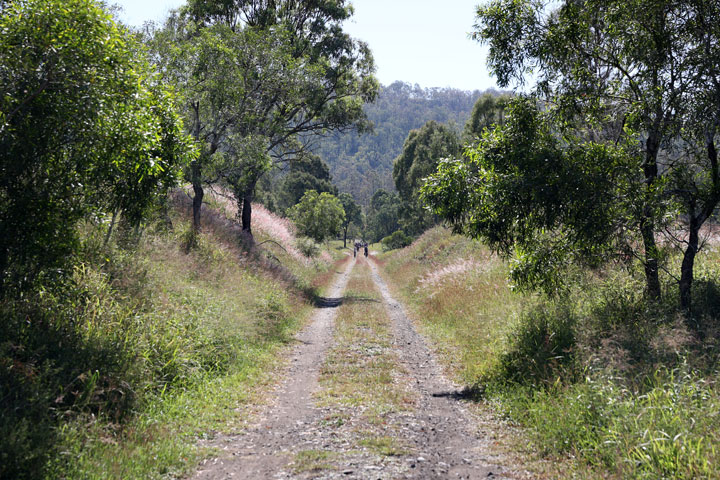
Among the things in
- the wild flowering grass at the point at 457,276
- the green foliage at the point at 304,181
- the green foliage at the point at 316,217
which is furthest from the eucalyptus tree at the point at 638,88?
the green foliage at the point at 304,181

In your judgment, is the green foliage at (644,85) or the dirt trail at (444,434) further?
the green foliage at (644,85)

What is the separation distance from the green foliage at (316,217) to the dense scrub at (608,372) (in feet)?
83.1

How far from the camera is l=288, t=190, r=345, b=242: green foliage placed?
36156mm

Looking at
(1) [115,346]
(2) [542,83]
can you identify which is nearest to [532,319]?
(2) [542,83]

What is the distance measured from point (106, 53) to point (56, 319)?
Result: 3532 mm

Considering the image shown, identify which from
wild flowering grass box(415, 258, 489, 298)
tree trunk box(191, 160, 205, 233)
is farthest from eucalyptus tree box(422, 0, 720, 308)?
tree trunk box(191, 160, 205, 233)

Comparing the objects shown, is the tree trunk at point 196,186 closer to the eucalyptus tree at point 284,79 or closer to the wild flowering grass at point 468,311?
the eucalyptus tree at point 284,79

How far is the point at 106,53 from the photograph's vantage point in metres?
5.62

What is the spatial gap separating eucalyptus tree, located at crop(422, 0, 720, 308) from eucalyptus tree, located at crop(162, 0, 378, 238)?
34.4 ft

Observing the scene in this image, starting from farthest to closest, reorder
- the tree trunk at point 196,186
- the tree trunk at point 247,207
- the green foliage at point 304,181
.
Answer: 1. the green foliage at point 304,181
2. the tree trunk at point 247,207
3. the tree trunk at point 196,186

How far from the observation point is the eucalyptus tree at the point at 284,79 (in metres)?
17.0

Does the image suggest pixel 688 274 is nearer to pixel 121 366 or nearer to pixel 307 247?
pixel 121 366

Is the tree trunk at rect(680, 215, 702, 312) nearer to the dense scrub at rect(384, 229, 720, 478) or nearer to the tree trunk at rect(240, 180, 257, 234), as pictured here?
the dense scrub at rect(384, 229, 720, 478)

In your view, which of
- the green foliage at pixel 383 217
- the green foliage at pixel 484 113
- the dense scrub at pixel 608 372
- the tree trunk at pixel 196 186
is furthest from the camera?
the green foliage at pixel 383 217
